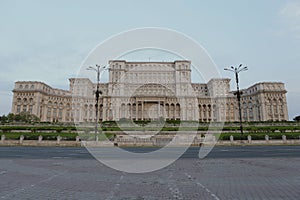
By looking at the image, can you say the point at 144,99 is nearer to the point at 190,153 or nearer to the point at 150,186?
the point at 190,153

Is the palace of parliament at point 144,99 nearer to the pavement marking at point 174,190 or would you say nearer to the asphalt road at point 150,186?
the asphalt road at point 150,186

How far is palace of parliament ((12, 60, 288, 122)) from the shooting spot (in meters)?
89.2

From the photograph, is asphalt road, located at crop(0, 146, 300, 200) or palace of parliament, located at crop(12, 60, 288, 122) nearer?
asphalt road, located at crop(0, 146, 300, 200)

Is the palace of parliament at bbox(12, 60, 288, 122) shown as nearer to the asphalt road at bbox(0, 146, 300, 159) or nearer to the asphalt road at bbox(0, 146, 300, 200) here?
the asphalt road at bbox(0, 146, 300, 159)

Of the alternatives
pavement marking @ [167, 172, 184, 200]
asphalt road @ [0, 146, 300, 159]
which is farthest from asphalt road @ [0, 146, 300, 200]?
asphalt road @ [0, 146, 300, 159]

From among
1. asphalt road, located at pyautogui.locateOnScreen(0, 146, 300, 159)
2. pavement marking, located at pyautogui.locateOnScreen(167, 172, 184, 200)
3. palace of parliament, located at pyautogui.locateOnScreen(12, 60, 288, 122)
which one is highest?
palace of parliament, located at pyautogui.locateOnScreen(12, 60, 288, 122)

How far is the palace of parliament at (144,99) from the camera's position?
89250 mm

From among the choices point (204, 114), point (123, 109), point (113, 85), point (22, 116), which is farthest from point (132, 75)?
point (22, 116)

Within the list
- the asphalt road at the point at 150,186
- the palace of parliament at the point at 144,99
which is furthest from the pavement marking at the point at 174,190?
the palace of parliament at the point at 144,99

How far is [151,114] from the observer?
3499 inches

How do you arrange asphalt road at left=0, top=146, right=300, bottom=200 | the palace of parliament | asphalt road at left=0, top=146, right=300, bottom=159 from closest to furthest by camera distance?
asphalt road at left=0, top=146, right=300, bottom=200, asphalt road at left=0, top=146, right=300, bottom=159, the palace of parliament

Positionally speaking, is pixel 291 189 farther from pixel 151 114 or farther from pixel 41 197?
pixel 151 114

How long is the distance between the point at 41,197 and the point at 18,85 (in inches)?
4127

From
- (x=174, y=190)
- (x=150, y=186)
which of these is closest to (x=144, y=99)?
(x=150, y=186)
